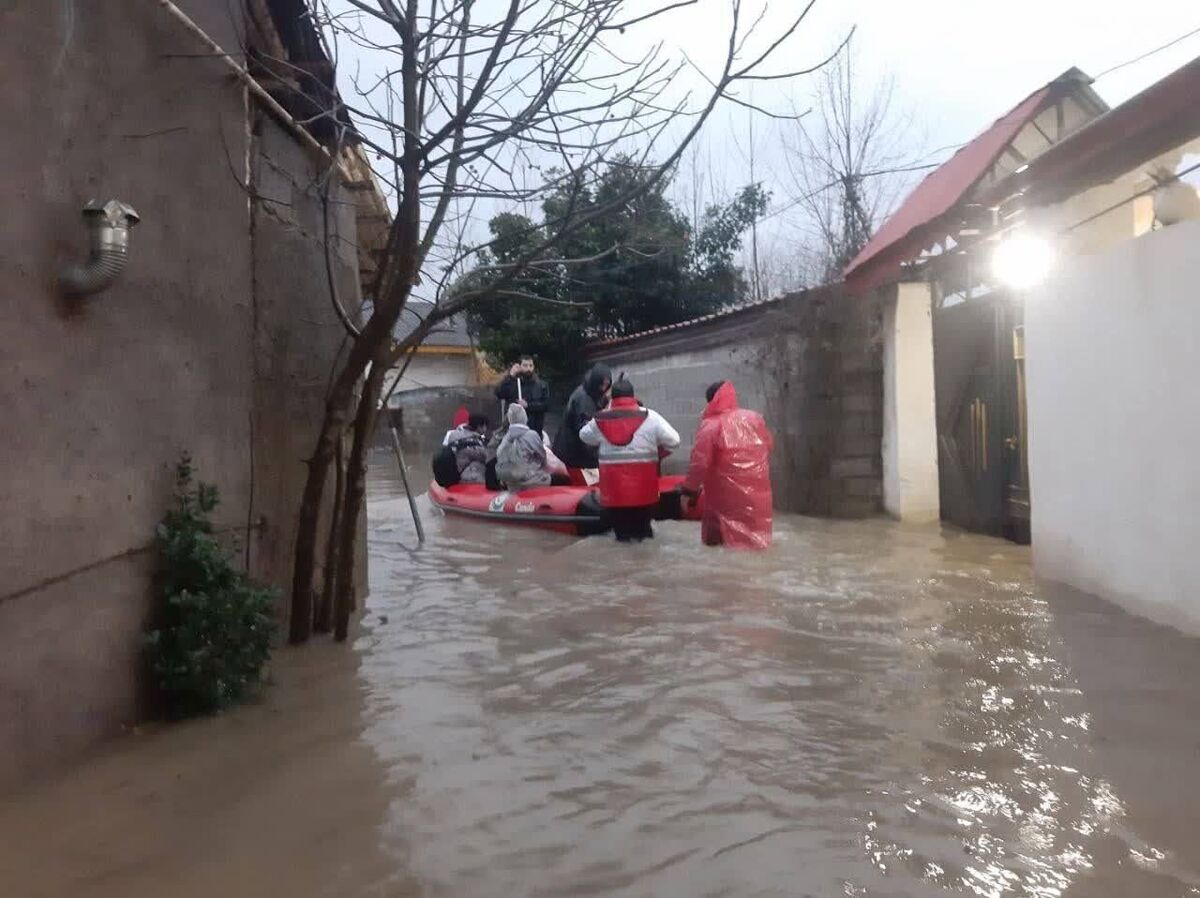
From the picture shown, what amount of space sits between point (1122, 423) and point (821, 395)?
470 centimetres

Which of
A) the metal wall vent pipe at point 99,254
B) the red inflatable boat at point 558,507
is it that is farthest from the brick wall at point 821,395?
the metal wall vent pipe at point 99,254

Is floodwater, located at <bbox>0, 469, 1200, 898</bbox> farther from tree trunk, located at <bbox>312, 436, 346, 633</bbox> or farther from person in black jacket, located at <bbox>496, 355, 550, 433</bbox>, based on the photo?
person in black jacket, located at <bbox>496, 355, 550, 433</bbox>

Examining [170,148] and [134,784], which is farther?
[170,148]

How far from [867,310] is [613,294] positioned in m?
8.83

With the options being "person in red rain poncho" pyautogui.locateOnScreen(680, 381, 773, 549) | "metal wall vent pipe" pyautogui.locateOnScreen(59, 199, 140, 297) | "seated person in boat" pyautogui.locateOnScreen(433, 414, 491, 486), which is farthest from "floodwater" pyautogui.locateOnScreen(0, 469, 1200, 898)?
"seated person in boat" pyautogui.locateOnScreen(433, 414, 491, 486)

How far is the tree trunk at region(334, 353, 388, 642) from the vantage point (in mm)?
4875

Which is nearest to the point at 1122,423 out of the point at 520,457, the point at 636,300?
the point at 520,457

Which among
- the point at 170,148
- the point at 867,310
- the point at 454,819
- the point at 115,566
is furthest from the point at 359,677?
the point at 867,310

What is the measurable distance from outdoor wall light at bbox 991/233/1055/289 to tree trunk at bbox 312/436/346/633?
442 centimetres

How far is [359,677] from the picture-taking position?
4605 mm

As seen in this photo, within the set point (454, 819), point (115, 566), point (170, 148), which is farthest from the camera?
point (170, 148)

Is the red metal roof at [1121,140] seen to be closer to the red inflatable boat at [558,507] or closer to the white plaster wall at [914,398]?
the white plaster wall at [914,398]

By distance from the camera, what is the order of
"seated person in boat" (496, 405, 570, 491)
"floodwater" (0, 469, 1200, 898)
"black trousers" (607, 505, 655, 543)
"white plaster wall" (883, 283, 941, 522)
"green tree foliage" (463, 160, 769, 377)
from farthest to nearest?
"green tree foliage" (463, 160, 769, 377), "seated person in boat" (496, 405, 570, 491), "white plaster wall" (883, 283, 941, 522), "black trousers" (607, 505, 655, 543), "floodwater" (0, 469, 1200, 898)

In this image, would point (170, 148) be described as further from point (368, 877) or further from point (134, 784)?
point (368, 877)
